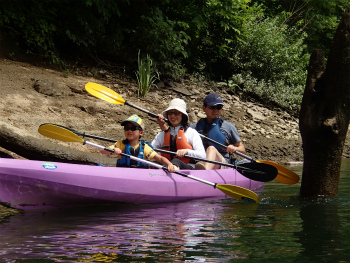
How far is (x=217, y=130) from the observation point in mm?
7371

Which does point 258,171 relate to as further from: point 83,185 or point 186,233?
point 186,233

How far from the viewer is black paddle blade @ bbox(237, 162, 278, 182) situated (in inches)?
265

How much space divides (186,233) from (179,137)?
7.74ft

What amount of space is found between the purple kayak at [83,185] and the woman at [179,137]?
0.28 m

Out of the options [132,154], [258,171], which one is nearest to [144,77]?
[258,171]

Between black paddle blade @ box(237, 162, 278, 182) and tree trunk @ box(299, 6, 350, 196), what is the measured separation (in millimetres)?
793

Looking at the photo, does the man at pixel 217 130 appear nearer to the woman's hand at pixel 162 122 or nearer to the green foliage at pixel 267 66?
the woman's hand at pixel 162 122

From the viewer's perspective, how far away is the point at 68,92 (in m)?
10.6

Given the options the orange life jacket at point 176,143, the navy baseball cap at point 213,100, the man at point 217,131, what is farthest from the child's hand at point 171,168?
the navy baseball cap at point 213,100

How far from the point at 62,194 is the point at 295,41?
11.4 metres

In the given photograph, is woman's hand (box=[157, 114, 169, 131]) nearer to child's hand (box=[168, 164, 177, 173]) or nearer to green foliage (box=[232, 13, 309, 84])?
child's hand (box=[168, 164, 177, 173])

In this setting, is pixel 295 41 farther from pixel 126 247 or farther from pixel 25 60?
pixel 126 247

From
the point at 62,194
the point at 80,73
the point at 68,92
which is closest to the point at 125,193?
the point at 62,194

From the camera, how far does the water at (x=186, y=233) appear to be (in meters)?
3.59
